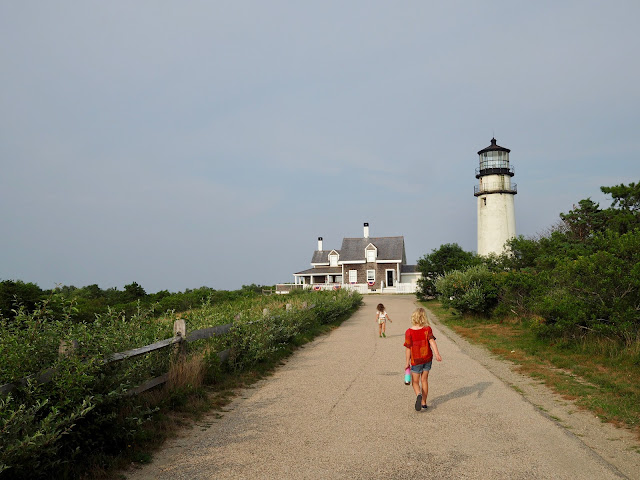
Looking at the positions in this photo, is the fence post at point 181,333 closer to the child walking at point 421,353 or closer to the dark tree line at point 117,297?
the child walking at point 421,353

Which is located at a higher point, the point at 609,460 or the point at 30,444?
the point at 30,444

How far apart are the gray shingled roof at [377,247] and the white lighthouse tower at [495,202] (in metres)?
12.4

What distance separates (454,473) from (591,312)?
369 inches

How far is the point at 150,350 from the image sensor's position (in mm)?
7418

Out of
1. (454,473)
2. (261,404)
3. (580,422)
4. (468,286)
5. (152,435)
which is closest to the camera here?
(454,473)

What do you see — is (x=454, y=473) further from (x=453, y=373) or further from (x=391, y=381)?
(x=453, y=373)

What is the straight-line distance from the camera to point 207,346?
10086 millimetres

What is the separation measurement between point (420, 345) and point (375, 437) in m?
1.96

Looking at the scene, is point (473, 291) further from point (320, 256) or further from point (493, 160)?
point (320, 256)

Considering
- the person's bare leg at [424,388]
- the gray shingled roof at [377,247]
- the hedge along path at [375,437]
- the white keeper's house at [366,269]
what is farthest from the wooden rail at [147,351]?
the gray shingled roof at [377,247]

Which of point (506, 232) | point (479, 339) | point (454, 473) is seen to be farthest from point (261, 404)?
point (506, 232)

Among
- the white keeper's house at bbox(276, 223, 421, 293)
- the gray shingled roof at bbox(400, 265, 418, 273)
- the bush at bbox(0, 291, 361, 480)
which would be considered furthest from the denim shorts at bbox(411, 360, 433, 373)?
the gray shingled roof at bbox(400, 265, 418, 273)

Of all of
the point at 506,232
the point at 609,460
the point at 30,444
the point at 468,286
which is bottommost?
the point at 609,460

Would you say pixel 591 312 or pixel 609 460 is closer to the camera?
pixel 609 460
